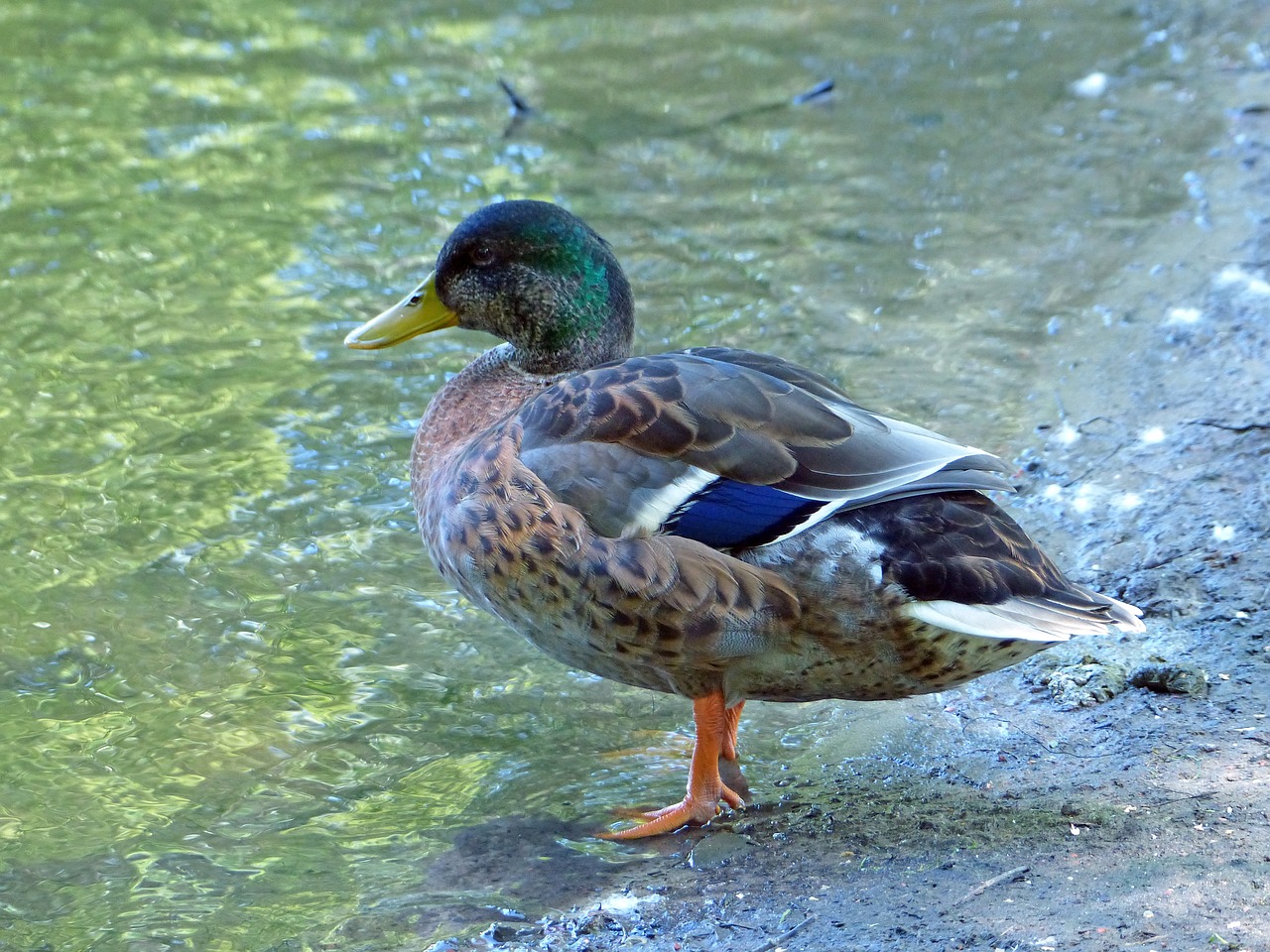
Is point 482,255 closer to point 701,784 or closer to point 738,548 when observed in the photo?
point 738,548

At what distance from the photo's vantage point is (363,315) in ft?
20.8

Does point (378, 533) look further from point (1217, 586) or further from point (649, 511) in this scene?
point (1217, 586)

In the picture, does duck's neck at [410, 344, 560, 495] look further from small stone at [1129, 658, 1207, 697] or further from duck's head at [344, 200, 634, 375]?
small stone at [1129, 658, 1207, 697]

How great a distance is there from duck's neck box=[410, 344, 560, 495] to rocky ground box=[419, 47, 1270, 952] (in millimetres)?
1095

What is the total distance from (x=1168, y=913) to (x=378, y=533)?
9.91 feet

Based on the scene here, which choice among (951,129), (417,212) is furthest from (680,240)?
(951,129)

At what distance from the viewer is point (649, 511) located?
354 centimetres

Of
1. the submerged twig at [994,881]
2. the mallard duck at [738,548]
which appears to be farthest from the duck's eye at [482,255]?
the submerged twig at [994,881]

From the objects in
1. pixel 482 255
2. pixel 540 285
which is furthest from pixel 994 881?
pixel 482 255

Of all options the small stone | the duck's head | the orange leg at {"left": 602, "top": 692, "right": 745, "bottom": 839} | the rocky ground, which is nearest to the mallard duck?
the orange leg at {"left": 602, "top": 692, "right": 745, "bottom": 839}

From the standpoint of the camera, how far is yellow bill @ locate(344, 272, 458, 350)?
457 centimetres

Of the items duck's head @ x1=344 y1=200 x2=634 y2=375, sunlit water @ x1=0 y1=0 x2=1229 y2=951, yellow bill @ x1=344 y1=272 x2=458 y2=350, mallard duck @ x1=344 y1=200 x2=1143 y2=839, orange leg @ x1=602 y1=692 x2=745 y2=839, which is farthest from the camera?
yellow bill @ x1=344 y1=272 x2=458 y2=350

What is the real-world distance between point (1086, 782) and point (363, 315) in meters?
3.83

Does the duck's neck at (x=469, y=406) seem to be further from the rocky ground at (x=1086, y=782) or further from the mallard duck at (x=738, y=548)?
the rocky ground at (x=1086, y=782)
